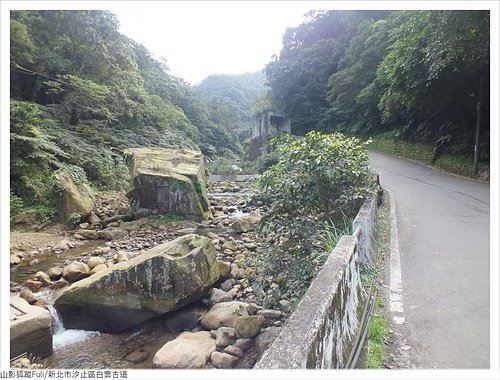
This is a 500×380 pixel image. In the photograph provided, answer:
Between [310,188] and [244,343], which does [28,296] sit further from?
[310,188]

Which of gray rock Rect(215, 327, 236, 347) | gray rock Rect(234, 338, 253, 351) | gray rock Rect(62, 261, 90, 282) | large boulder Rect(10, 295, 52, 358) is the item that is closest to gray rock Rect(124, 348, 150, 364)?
gray rock Rect(215, 327, 236, 347)

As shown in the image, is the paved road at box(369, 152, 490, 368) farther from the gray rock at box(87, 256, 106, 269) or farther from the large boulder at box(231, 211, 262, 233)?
the gray rock at box(87, 256, 106, 269)

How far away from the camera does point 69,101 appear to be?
49.0 ft

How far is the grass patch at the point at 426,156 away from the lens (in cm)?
1150

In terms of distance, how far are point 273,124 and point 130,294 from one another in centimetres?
2685

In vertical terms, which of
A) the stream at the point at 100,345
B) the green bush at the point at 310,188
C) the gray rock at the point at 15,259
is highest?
the green bush at the point at 310,188

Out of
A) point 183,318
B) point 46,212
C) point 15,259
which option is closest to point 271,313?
point 183,318

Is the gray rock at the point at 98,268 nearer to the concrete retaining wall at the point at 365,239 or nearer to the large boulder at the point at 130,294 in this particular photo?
the large boulder at the point at 130,294

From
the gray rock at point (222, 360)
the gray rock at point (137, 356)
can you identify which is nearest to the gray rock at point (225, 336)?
the gray rock at point (222, 360)

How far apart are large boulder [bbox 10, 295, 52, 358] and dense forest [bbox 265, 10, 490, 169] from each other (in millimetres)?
10130

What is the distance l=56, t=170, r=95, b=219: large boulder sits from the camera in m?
10.0

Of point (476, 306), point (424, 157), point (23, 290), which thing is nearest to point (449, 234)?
point (476, 306)

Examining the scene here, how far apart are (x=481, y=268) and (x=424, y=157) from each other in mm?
13647

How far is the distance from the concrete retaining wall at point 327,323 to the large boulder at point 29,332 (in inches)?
148
